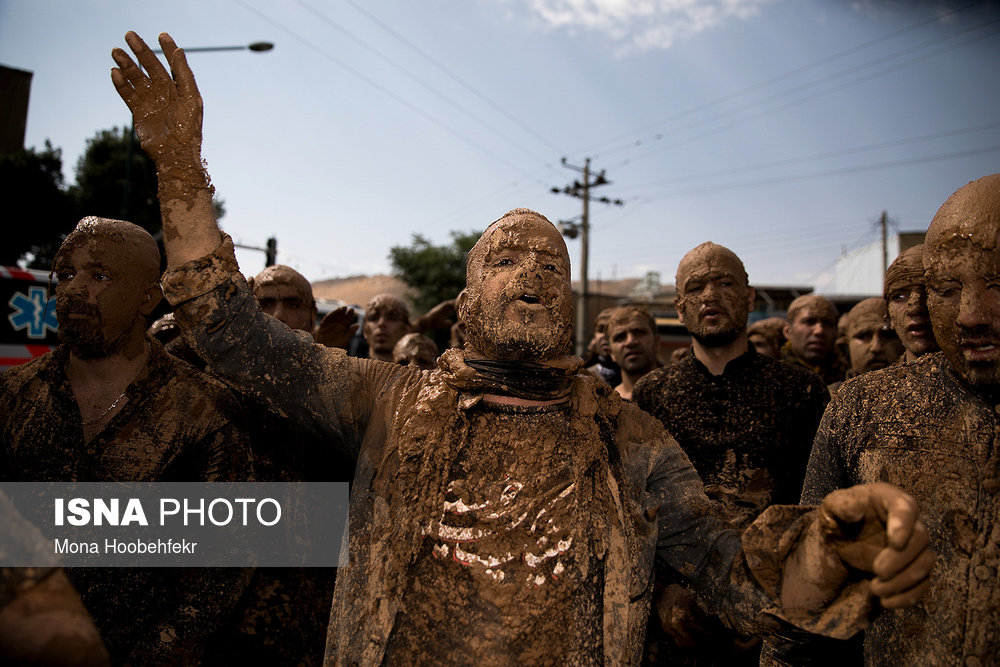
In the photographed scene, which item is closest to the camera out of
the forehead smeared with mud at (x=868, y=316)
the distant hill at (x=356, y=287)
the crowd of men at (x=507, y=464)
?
the crowd of men at (x=507, y=464)

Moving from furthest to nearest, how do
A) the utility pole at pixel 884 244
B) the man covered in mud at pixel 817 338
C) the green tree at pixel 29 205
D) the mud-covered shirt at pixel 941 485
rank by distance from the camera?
the utility pole at pixel 884 244 → the green tree at pixel 29 205 → the man covered in mud at pixel 817 338 → the mud-covered shirt at pixel 941 485

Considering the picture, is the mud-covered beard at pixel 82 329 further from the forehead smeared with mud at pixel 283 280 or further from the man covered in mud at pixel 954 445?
the man covered in mud at pixel 954 445

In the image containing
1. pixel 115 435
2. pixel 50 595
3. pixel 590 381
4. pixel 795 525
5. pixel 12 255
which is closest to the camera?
pixel 50 595

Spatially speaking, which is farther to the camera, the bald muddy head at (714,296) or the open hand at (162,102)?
the bald muddy head at (714,296)

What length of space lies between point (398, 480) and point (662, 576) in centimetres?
175

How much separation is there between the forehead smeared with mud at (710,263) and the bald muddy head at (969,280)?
55.6 inches

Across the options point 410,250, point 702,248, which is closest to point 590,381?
point 702,248

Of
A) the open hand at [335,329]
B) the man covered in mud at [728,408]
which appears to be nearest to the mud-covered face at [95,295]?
the open hand at [335,329]

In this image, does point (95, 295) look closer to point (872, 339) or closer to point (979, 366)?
point (979, 366)

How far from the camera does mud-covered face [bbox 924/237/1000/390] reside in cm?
204

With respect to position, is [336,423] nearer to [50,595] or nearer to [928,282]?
[50,595]

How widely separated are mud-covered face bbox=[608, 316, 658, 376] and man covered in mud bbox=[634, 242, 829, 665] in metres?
1.39

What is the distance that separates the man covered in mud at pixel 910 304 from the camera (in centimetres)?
336

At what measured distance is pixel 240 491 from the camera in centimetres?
284
